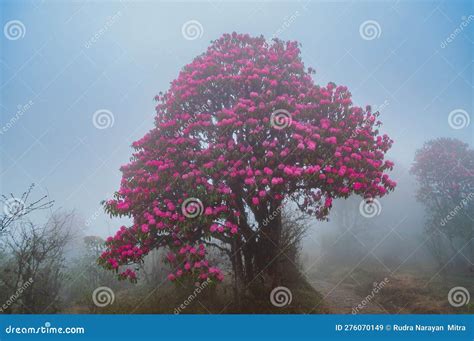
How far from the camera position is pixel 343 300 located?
11.5 m

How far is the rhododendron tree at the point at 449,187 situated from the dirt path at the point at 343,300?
6.16m

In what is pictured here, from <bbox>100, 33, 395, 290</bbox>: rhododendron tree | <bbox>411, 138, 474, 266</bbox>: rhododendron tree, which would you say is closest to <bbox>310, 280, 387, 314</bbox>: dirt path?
<bbox>100, 33, 395, 290</bbox>: rhododendron tree

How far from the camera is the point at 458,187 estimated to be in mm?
16469

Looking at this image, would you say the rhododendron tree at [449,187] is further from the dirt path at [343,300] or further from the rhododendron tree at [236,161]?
the rhododendron tree at [236,161]

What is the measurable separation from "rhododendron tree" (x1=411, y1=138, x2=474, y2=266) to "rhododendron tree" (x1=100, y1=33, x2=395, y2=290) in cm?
1103

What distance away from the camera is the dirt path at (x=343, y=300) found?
1016 centimetres

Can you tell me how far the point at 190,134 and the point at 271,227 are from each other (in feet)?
11.8

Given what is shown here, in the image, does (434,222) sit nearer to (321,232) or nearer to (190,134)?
(321,232)

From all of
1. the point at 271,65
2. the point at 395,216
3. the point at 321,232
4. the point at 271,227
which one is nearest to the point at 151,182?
the point at 271,227

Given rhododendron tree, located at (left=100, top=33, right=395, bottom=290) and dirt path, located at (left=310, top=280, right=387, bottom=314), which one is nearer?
rhododendron tree, located at (left=100, top=33, right=395, bottom=290)

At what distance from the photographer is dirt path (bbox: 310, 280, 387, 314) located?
10.2 meters

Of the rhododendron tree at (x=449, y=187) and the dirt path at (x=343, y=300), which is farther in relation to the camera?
the rhododendron tree at (x=449, y=187)

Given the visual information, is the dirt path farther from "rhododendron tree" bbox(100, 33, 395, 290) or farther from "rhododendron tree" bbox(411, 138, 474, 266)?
"rhododendron tree" bbox(411, 138, 474, 266)

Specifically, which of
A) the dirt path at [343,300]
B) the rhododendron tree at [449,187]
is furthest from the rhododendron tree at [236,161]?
the rhododendron tree at [449,187]
